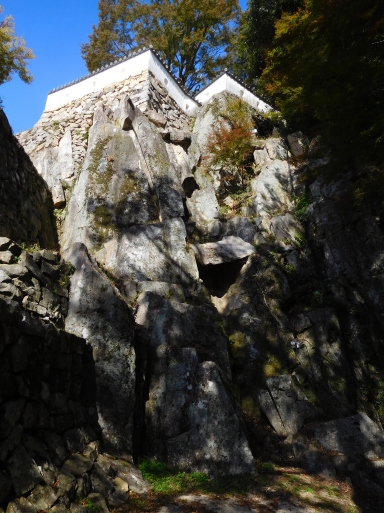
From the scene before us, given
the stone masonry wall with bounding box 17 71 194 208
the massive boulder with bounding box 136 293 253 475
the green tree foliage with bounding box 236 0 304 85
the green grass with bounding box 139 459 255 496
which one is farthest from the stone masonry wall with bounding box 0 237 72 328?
the green tree foliage with bounding box 236 0 304 85

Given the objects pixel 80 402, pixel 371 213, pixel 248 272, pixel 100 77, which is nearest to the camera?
pixel 80 402

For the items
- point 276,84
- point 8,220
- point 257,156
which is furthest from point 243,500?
point 276,84

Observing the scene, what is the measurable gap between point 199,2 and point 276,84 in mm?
12366

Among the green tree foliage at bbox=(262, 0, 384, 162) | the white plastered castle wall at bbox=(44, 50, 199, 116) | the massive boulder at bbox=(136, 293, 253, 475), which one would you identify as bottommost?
Answer: the massive boulder at bbox=(136, 293, 253, 475)

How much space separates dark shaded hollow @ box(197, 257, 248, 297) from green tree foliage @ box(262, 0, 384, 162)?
4801 millimetres

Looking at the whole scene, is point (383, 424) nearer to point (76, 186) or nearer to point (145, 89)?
point (76, 186)

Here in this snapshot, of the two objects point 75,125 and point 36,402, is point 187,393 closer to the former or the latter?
point 36,402

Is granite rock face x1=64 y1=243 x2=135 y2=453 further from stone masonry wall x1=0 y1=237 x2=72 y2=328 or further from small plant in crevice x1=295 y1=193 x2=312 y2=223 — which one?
small plant in crevice x1=295 y1=193 x2=312 y2=223

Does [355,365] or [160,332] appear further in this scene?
[355,365]

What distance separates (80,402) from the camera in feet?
20.9

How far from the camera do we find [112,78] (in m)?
19.6

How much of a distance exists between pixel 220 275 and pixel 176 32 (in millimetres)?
20092

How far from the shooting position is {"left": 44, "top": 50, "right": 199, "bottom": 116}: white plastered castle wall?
19.2 metres

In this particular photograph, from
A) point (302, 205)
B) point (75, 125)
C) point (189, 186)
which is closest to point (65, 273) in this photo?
point (189, 186)
